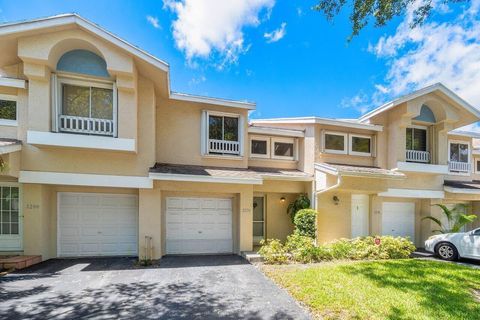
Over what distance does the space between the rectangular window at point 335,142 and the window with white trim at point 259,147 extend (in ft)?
10.1

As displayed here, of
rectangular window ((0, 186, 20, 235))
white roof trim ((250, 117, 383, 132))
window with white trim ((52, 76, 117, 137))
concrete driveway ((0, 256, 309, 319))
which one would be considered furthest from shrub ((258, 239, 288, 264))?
rectangular window ((0, 186, 20, 235))

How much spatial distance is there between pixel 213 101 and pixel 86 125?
5.18 m

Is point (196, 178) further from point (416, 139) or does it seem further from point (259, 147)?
point (416, 139)

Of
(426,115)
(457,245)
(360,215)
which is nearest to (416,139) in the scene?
(426,115)

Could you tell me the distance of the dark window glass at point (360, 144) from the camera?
13006 millimetres

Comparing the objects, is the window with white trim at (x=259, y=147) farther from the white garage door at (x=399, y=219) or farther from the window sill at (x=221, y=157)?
the white garage door at (x=399, y=219)

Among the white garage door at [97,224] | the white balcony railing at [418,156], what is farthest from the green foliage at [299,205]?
the white garage door at [97,224]

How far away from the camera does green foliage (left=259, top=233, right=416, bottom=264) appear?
9.23 meters

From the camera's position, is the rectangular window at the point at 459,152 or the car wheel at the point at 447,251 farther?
the rectangular window at the point at 459,152

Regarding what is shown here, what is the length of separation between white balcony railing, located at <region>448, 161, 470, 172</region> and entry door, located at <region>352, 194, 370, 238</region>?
6.50 metres

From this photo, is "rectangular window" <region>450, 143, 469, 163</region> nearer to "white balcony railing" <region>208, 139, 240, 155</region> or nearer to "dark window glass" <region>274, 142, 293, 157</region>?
"dark window glass" <region>274, 142, 293, 157</region>

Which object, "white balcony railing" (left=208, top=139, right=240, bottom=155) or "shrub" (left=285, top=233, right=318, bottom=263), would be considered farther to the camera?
"white balcony railing" (left=208, top=139, right=240, bottom=155)

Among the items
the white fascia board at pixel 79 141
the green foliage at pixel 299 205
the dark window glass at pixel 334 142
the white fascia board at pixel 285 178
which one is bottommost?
the green foliage at pixel 299 205

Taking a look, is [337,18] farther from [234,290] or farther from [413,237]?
[413,237]
